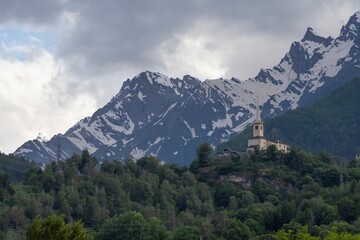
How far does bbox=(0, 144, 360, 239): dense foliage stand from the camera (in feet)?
489

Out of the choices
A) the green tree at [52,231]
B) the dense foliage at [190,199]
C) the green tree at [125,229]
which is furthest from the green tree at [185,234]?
the green tree at [52,231]

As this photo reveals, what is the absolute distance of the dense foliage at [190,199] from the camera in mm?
149000

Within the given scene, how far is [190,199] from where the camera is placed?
179625 millimetres

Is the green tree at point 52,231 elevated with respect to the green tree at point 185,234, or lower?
lower

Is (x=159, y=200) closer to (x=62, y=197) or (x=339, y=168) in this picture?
(x=62, y=197)

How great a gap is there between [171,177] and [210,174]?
8755 millimetres

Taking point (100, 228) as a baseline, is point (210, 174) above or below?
above

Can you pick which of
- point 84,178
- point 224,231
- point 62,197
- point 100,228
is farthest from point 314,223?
point 84,178

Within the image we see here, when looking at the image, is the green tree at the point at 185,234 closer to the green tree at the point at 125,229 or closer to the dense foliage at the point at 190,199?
the dense foliage at the point at 190,199

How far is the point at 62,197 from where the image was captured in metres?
168

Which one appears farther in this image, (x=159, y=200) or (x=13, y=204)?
(x=159, y=200)

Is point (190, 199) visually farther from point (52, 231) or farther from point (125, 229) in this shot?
point (52, 231)

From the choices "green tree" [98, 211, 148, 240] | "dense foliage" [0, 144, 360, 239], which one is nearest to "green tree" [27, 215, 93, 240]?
"dense foliage" [0, 144, 360, 239]

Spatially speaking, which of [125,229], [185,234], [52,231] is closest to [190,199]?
[125,229]
